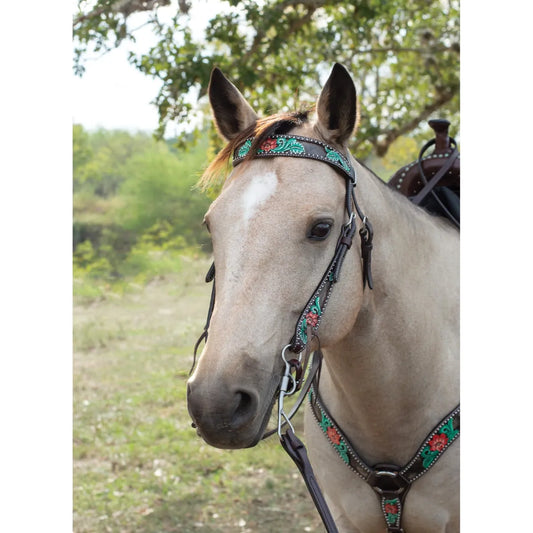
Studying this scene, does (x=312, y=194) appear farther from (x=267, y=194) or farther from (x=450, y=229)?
(x=450, y=229)

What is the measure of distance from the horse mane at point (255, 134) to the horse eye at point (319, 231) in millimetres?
279

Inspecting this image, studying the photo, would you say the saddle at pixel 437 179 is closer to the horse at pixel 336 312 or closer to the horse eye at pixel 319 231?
the horse at pixel 336 312

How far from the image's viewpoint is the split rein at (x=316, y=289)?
1.56 m

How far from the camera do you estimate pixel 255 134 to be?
1.75 m

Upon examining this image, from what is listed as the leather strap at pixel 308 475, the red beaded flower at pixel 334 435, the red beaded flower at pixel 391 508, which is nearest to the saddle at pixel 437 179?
the red beaded flower at pixel 334 435

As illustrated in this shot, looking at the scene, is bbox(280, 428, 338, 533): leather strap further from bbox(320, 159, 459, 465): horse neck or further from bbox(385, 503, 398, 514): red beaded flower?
bbox(385, 503, 398, 514): red beaded flower

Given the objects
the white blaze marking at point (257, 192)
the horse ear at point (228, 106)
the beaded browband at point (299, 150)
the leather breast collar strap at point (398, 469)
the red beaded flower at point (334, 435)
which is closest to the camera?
the white blaze marking at point (257, 192)

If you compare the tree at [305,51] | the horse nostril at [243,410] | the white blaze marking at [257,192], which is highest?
the tree at [305,51]

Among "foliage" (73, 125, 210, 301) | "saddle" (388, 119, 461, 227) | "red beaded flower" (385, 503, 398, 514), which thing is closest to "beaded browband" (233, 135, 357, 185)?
"saddle" (388, 119, 461, 227)

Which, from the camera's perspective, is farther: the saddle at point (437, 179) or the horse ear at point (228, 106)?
the saddle at point (437, 179)

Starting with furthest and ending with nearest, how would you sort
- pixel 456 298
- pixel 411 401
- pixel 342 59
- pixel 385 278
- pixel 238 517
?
1. pixel 342 59
2. pixel 238 517
3. pixel 456 298
4. pixel 411 401
5. pixel 385 278
